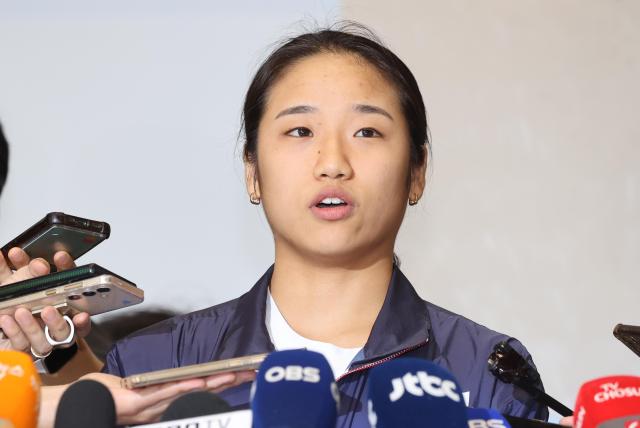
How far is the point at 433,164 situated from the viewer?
1912 millimetres

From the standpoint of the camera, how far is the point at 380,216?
1395 millimetres

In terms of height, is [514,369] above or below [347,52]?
below

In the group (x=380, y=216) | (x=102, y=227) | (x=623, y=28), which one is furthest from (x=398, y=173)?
(x=623, y=28)

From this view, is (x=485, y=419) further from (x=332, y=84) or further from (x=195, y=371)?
(x=332, y=84)

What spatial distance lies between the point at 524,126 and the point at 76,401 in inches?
53.7

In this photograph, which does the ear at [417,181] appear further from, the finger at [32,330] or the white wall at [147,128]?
the finger at [32,330]

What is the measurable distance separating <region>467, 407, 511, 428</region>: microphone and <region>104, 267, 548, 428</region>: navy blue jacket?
52cm

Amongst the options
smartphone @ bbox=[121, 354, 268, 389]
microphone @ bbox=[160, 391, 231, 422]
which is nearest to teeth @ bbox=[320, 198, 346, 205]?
smartphone @ bbox=[121, 354, 268, 389]

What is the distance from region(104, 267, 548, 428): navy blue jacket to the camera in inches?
53.0

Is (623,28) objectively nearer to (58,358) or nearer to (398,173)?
(398,173)

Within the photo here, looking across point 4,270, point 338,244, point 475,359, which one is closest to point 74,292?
point 4,270

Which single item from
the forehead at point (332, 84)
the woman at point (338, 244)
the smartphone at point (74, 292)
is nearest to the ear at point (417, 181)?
the woman at point (338, 244)

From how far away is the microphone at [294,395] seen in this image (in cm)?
69

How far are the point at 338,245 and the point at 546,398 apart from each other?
1.20 ft
